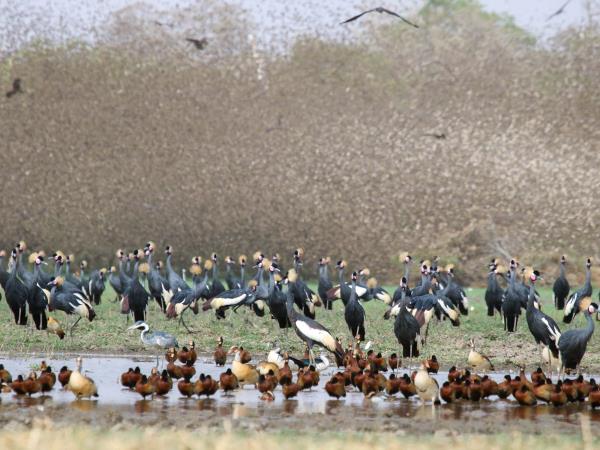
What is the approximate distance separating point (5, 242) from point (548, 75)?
776 inches

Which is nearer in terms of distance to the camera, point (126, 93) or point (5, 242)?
point (5, 242)

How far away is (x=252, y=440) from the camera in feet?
31.9

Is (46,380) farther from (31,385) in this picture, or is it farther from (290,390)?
(290,390)

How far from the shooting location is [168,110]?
4466 cm

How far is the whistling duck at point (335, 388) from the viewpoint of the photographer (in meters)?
12.9

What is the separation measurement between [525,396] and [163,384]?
346cm

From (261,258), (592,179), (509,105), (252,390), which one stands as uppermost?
(509,105)

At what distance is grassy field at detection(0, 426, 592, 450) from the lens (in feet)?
30.6

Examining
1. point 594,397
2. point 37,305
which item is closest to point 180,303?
point 37,305

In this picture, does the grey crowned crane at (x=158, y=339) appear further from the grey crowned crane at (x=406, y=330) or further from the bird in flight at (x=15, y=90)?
the bird in flight at (x=15, y=90)

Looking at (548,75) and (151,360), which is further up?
(548,75)

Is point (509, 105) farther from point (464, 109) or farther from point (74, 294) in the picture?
point (74, 294)

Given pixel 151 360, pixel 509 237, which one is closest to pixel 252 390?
pixel 151 360

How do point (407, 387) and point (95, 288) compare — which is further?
point (95, 288)
